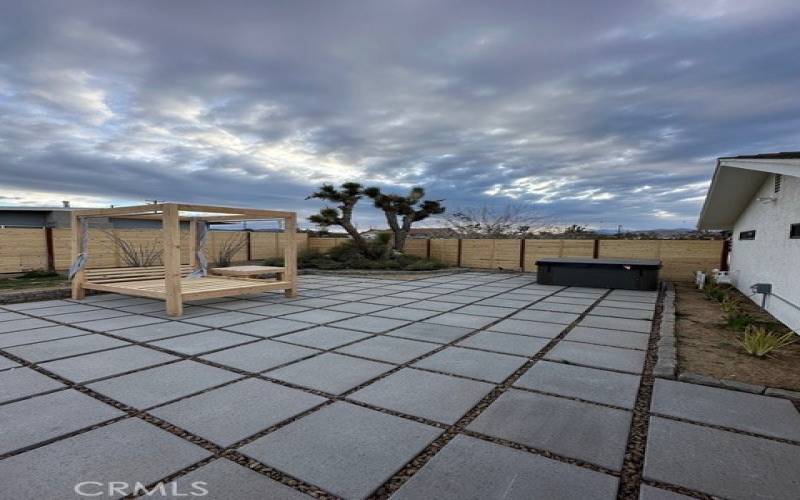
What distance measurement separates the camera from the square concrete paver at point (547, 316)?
507 cm

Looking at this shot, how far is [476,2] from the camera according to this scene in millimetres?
5320

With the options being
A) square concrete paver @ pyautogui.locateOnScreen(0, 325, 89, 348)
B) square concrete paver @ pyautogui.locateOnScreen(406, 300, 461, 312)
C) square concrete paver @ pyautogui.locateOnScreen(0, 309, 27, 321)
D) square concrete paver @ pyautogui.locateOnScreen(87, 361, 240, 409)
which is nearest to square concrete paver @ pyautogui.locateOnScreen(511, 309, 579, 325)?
square concrete paver @ pyautogui.locateOnScreen(406, 300, 461, 312)

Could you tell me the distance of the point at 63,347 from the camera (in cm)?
366

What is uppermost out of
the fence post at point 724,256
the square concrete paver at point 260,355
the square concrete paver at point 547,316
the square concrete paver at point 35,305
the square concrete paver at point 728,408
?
the fence post at point 724,256

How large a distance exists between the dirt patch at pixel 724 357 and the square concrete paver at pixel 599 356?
1.11 feet

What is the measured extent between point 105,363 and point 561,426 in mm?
3481

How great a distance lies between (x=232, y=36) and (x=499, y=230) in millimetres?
14994

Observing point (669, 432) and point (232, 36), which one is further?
point (232, 36)

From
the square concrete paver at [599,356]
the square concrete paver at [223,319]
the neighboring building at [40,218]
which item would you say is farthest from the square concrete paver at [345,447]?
the neighboring building at [40,218]

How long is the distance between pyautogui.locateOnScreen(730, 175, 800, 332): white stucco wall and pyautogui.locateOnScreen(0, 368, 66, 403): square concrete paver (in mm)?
7270

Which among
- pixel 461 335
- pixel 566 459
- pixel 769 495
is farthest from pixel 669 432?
pixel 461 335

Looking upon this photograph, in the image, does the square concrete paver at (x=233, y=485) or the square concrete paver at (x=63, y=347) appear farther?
the square concrete paver at (x=63, y=347)

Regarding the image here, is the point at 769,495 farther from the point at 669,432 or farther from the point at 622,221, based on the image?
the point at 622,221

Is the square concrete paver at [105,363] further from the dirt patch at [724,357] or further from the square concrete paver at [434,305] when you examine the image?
the dirt patch at [724,357]
